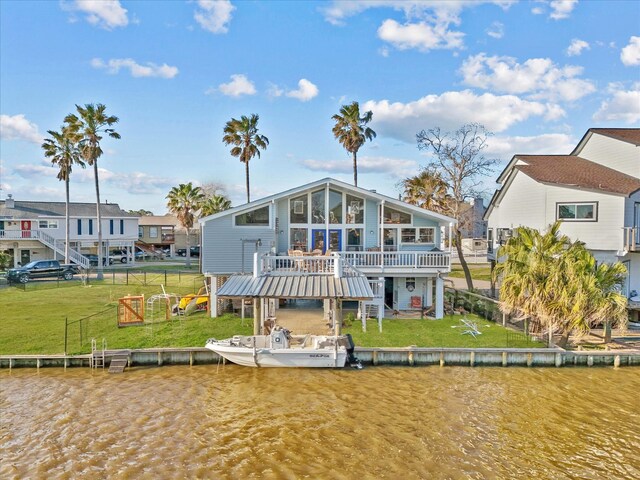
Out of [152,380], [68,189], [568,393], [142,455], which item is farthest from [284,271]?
Answer: [68,189]

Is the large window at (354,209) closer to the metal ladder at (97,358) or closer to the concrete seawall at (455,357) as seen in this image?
the concrete seawall at (455,357)

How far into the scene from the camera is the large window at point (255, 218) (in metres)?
23.4

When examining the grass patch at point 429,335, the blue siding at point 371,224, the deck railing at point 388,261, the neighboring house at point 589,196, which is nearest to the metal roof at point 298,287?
the deck railing at point 388,261

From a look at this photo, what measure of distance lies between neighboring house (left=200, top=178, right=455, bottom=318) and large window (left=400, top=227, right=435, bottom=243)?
0.05 m

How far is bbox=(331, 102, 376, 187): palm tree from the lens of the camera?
39688 mm

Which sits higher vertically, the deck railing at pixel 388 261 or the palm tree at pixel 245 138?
the palm tree at pixel 245 138

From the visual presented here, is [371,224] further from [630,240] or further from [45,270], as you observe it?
[45,270]

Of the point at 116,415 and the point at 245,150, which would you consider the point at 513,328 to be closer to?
the point at 116,415

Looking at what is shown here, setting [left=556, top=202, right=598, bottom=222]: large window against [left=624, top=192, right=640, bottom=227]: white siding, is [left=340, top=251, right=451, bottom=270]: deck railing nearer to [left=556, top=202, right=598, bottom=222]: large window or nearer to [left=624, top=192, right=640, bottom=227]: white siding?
[left=556, top=202, right=598, bottom=222]: large window

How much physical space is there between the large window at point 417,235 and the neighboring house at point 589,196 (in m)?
6.66

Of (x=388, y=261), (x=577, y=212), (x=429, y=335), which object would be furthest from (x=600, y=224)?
(x=429, y=335)

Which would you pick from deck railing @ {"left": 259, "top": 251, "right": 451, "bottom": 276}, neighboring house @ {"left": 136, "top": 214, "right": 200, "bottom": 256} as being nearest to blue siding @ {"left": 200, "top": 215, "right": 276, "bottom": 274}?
deck railing @ {"left": 259, "top": 251, "right": 451, "bottom": 276}

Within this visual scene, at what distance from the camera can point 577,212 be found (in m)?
23.6

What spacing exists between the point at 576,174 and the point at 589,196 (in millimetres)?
2890
